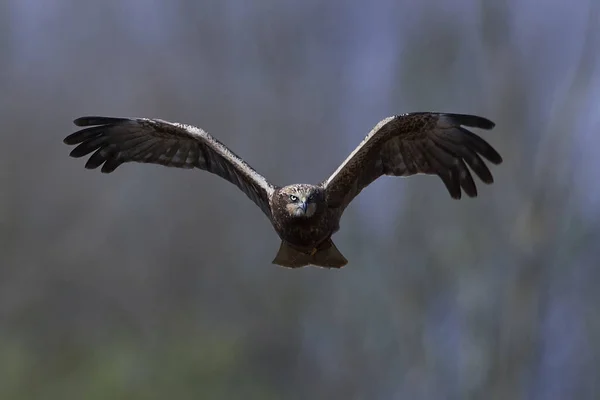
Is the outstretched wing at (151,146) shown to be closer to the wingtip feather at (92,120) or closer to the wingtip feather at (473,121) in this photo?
the wingtip feather at (92,120)

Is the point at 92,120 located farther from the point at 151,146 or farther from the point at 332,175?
the point at 332,175

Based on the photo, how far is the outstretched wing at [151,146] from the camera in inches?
152

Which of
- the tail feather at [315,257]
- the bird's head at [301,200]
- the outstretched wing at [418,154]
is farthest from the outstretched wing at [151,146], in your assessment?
the outstretched wing at [418,154]

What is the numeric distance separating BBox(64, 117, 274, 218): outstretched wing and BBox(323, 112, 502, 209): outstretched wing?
1.82 ft

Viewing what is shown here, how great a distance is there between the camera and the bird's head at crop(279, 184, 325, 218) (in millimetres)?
3301

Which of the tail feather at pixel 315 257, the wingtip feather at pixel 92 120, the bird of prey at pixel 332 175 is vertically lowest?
the tail feather at pixel 315 257

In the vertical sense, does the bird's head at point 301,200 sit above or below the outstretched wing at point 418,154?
below

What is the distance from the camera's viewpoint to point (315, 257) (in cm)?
377

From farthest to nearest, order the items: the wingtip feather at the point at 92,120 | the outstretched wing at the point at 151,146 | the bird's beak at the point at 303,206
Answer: the outstretched wing at the point at 151,146 < the wingtip feather at the point at 92,120 < the bird's beak at the point at 303,206

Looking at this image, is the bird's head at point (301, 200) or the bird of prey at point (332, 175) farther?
the bird of prey at point (332, 175)

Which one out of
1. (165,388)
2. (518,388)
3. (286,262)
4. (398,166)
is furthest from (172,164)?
(518,388)

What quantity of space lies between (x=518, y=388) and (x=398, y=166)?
8.47ft

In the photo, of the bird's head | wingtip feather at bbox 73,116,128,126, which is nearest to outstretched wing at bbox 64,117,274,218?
wingtip feather at bbox 73,116,128,126

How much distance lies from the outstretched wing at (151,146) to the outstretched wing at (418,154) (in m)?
0.56
